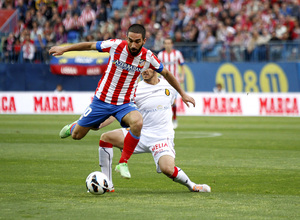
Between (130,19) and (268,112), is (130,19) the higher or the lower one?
the higher one

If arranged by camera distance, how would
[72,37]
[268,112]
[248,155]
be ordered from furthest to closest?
[72,37]
[268,112]
[248,155]

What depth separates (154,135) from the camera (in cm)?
863

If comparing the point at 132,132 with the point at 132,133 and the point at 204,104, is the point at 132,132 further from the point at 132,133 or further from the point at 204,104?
the point at 204,104

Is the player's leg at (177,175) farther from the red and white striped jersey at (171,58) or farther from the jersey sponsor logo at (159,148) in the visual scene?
the red and white striped jersey at (171,58)

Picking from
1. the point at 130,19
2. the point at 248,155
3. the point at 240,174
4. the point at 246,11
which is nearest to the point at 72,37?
the point at 130,19

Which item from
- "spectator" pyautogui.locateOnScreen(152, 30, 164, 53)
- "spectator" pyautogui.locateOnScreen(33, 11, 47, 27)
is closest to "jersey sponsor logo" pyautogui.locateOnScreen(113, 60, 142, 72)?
"spectator" pyautogui.locateOnScreen(152, 30, 164, 53)

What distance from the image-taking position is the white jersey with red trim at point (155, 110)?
866cm

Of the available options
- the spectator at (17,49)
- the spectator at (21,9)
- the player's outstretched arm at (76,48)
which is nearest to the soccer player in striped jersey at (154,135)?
the player's outstretched arm at (76,48)

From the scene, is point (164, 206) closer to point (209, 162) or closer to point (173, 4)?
point (209, 162)

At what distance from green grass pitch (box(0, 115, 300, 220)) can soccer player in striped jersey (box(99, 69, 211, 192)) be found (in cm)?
27

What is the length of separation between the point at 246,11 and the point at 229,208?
21.6 m

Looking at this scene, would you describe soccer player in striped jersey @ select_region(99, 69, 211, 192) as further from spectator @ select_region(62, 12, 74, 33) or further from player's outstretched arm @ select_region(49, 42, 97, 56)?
spectator @ select_region(62, 12, 74, 33)

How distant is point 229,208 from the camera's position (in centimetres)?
670

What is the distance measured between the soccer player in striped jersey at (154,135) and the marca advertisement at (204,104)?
14.7 meters
